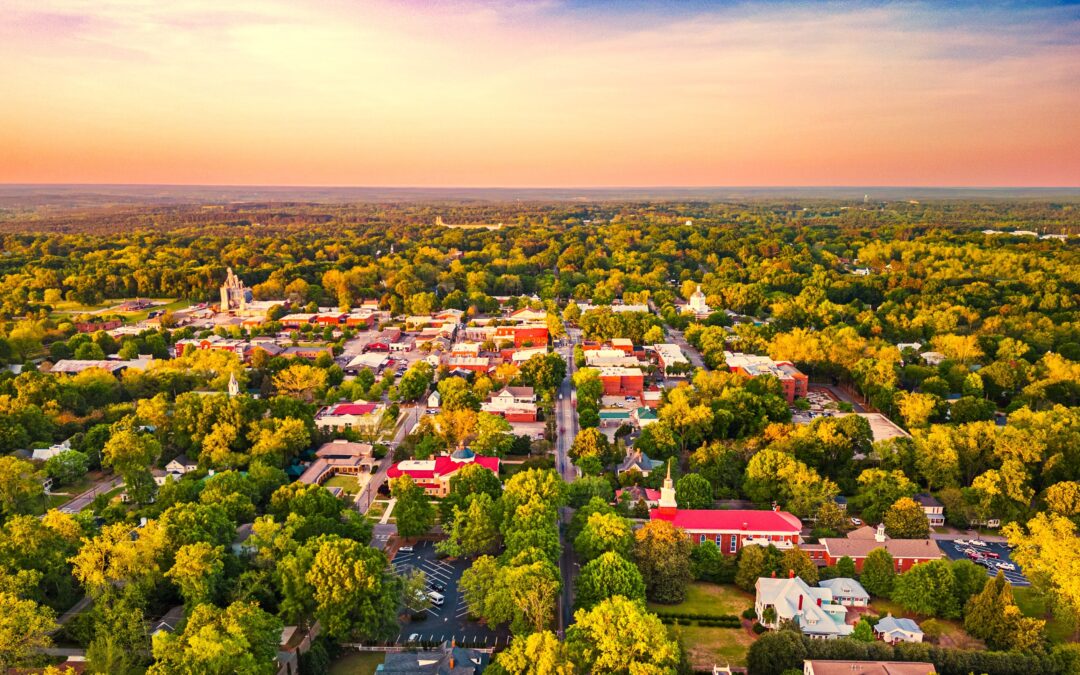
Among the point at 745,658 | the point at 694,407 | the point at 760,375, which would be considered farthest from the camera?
the point at 760,375

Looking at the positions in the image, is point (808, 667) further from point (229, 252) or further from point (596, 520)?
point (229, 252)

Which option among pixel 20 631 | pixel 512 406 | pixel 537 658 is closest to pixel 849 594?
pixel 537 658

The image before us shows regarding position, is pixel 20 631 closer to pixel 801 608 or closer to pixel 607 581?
pixel 607 581

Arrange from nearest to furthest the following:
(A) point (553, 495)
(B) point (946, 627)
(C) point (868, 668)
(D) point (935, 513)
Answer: (C) point (868, 668) < (B) point (946, 627) < (A) point (553, 495) < (D) point (935, 513)

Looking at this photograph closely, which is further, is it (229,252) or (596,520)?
(229,252)

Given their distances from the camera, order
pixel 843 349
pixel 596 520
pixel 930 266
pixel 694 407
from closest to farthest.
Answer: pixel 596 520 → pixel 694 407 → pixel 843 349 → pixel 930 266

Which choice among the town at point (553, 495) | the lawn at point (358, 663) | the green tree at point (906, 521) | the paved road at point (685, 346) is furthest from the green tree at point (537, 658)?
the paved road at point (685, 346)

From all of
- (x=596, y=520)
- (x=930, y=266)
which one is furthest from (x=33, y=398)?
(x=930, y=266)
